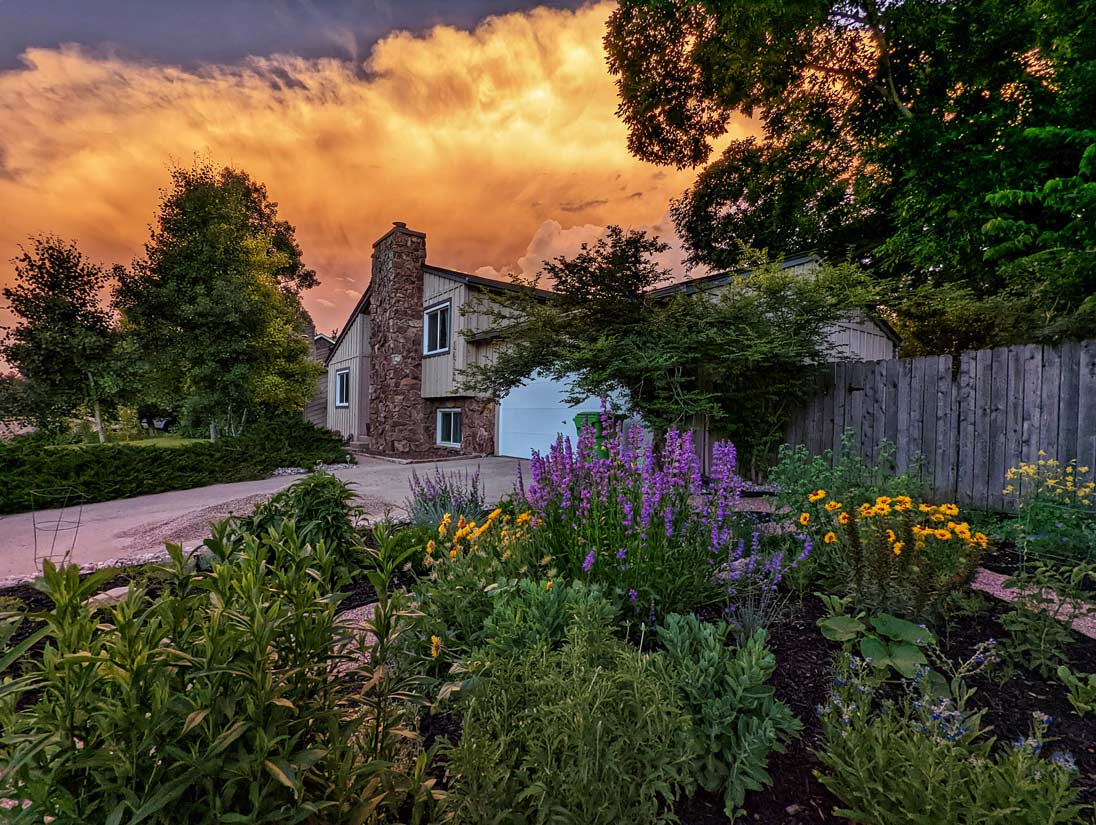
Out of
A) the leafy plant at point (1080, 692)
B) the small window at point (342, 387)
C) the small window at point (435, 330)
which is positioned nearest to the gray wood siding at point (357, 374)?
the small window at point (342, 387)

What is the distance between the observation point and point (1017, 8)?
7.85m

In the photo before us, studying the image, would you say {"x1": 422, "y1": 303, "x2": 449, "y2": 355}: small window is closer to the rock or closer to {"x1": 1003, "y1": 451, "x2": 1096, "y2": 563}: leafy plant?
the rock

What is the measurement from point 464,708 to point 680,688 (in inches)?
27.3

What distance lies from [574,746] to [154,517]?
6.27 meters

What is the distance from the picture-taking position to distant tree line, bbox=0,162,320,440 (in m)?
8.48

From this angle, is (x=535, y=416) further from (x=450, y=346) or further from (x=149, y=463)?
(x=149, y=463)

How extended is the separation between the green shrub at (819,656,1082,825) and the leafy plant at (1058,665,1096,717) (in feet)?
1.33

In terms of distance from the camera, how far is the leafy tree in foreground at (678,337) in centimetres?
569

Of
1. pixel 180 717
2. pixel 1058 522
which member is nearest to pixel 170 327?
pixel 180 717

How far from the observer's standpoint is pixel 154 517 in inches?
213

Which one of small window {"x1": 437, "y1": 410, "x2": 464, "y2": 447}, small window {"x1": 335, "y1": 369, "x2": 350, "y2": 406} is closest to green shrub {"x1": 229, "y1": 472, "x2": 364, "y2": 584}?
small window {"x1": 437, "y1": 410, "x2": 464, "y2": 447}

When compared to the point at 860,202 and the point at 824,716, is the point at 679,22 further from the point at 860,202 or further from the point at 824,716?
the point at 824,716

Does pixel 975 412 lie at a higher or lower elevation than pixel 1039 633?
higher

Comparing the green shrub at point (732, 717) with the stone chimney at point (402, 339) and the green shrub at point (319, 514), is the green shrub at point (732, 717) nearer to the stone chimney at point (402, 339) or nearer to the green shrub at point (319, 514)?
the green shrub at point (319, 514)
